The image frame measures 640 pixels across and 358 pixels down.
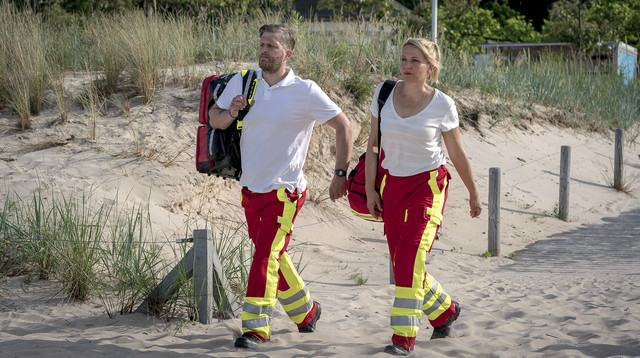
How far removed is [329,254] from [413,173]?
3.74m

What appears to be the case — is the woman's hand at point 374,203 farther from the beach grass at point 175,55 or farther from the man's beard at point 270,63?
the beach grass at point 175,55

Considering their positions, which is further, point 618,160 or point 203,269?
point 618,160

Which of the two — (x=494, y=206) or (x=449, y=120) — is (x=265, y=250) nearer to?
(x=449, y=120)

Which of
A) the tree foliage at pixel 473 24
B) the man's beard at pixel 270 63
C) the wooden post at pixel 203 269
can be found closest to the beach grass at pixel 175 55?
the tree foliage at pixel 473 24

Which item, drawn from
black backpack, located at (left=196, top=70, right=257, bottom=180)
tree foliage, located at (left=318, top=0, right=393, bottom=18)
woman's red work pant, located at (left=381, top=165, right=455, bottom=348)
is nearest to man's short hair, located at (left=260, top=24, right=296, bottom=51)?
black backpack, located at (left=196, top=70, right=257, bottom=180)

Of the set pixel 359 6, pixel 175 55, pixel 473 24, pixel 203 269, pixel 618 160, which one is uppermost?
pixel 359 6

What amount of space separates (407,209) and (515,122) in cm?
1043

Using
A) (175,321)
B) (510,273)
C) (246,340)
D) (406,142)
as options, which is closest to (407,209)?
(406,142)

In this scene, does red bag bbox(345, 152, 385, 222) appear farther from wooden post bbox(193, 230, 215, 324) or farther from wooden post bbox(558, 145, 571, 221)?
wooden post bbox(558, 145, 571, 221)

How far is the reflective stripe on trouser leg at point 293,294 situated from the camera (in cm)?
459

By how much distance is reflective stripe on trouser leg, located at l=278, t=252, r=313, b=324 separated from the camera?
4.59 meters

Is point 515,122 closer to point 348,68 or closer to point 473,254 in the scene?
point 348,68

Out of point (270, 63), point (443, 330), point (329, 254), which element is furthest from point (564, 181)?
point (270, 63)

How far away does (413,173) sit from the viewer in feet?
14.0
